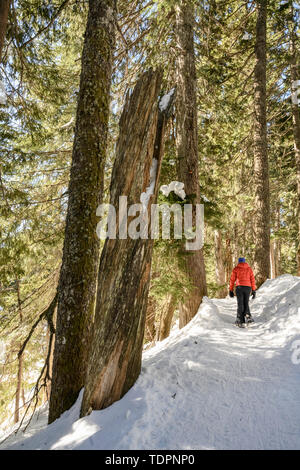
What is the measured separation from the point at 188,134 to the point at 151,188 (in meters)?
4.13

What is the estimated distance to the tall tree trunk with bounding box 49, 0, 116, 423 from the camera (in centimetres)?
393

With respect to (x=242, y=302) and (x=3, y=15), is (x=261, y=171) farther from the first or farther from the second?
(x=3, y=15)

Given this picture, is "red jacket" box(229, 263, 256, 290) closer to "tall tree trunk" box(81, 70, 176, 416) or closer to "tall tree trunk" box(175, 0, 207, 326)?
"tall tree trunk" box(175, 0, 207, 326)

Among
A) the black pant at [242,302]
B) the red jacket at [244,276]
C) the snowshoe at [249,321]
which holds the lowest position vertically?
the snowshoe at [249,321]

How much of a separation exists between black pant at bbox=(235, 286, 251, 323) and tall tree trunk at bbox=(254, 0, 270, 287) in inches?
96.1

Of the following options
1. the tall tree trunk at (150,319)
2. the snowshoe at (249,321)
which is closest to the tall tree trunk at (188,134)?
the snowshoe at (249,321)

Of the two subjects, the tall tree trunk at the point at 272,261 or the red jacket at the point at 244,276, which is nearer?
the red jacket at the point at 244,276

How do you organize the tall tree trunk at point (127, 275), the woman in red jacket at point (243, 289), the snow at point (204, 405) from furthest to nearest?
the woman in red jacket at point (243, 289), the tall tree trunk at point (127, 275), the snow at point (204, 405)

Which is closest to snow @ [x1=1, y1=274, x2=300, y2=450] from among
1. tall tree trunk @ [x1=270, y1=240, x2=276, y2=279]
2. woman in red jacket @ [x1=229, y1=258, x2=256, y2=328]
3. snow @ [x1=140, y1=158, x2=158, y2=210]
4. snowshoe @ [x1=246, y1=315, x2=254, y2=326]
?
snowshoe @ [x1=246, y1=315, x2=254, y2=326]

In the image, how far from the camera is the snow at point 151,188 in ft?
12.7

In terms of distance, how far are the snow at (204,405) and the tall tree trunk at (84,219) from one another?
1.58 feet

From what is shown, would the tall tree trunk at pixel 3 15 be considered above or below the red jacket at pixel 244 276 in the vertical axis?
above

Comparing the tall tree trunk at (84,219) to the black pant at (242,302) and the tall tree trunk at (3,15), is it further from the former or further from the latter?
the black pant at (242,302)

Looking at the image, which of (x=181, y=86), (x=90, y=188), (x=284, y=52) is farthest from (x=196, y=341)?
(x=284, y=52)
